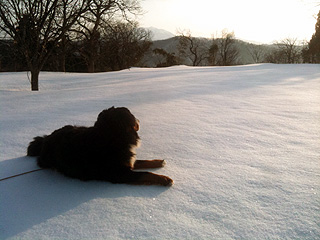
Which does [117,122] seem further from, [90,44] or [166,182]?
[90,44]

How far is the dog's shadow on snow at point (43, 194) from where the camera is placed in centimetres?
142

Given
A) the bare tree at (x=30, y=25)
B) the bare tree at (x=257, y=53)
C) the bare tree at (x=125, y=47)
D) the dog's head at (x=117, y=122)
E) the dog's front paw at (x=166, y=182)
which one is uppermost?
the bare tree at (x=257, y=53)

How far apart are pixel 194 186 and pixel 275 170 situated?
81cm

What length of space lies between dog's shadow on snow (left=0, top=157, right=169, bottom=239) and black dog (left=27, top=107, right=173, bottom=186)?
68mm

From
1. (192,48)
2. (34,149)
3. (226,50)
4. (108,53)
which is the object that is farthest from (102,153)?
(226,50)

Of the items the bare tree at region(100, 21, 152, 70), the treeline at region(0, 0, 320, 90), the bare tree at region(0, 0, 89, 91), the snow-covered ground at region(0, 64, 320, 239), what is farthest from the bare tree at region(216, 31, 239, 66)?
the snow-covered ground at region(0, 64, 320, 239)

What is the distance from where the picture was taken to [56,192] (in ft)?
5.67

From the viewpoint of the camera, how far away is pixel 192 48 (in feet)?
112

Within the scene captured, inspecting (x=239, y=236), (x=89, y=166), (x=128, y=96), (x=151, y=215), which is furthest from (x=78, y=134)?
(x=128, y=96)

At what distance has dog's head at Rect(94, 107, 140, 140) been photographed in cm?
199

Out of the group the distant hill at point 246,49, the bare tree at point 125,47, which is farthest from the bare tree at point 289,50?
the bare tree at point 125,47

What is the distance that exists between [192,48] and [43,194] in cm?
3522

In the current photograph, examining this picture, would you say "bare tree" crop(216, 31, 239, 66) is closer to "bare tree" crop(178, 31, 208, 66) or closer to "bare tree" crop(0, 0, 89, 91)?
"bare tree" crop(178, 31, 208, 66)

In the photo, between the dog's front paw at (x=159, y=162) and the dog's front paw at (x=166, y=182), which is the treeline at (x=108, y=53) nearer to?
the dog's front paw at (x=159, y=162)
